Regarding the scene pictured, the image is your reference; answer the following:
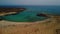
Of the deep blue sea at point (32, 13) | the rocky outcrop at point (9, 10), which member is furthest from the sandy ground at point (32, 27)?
the rocky outcrop at point (9, 10)

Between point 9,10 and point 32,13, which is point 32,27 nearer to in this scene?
point 32,13

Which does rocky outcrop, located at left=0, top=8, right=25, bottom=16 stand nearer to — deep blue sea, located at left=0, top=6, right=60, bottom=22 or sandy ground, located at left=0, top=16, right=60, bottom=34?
deep blue sea, located at left=0, top=6, right=60, bottom=22

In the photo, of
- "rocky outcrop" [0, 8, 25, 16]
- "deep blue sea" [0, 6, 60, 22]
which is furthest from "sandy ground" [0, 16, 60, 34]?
"rocky outcrop" [0, 8, 25, 16]

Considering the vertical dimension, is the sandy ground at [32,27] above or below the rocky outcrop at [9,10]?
below

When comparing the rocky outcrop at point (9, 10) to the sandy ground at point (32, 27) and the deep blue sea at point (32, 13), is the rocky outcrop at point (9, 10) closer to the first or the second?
the deep blue sea at point (32, 13)

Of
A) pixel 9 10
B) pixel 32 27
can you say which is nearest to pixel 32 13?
pixel 32 27

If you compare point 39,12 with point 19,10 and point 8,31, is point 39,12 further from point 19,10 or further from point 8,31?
point 8,31

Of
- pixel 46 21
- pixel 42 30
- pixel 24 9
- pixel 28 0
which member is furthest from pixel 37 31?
pixel 28 0

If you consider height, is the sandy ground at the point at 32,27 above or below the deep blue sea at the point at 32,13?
below

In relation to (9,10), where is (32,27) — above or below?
below
